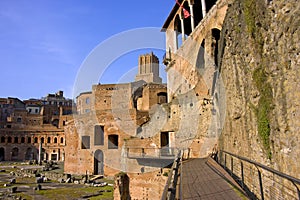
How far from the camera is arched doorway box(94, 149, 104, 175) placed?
2552 centimetres

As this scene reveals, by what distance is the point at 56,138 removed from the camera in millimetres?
49031

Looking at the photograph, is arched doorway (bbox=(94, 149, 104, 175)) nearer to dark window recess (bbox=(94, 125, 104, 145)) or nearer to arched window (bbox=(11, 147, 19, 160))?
dark window recess (bbox=(94, 125, 104, 145))

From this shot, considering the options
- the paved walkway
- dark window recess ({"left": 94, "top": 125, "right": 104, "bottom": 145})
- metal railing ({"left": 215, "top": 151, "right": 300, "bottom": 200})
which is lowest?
the paved walkway

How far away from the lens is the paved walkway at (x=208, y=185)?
506 cm

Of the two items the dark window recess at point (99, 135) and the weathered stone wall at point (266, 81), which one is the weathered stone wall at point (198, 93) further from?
the dark window recess at point (99, 135)

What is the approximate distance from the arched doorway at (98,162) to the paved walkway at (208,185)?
1942 cm

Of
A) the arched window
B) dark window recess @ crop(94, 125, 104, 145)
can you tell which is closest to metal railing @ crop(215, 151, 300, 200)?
dark window recess @ crop(94, 125, 104, 145)

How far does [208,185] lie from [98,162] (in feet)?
70.8

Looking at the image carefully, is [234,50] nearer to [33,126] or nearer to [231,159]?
Answer: [231,159]

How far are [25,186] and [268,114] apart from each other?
2297 centimetres

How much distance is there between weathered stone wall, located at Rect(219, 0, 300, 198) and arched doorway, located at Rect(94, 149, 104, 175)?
65.7 ft

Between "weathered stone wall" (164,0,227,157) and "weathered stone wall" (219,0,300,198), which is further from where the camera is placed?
"weathered stone wall" (164,0,227,157)

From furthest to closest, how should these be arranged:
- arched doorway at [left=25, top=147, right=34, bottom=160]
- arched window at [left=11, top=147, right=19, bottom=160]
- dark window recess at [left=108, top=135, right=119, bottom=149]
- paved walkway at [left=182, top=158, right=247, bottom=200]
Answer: arched doorway at [left=25, top=147, right=34, bottom=160], arched window at [left=11, top=147, right=19, bottom=160], dark window recess at [left=108, top=135, right=119, bottom=149], paved walkway at [left=182, top=158, right=247, bottom=200]

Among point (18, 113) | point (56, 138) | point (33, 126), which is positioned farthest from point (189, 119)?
point (18, 113)
